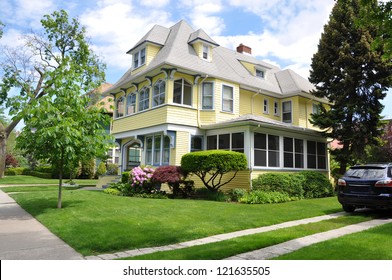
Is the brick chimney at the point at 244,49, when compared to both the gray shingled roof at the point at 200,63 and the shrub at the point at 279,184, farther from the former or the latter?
the shrub at the point at 279,184

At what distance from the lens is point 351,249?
5.60 meters

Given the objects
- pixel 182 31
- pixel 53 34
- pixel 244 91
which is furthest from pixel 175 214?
pixel 53 34

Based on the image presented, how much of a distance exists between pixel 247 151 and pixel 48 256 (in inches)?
461

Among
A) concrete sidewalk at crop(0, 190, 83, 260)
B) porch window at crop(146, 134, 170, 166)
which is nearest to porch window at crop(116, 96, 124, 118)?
porch window at crop(146, 134, 170, 166)

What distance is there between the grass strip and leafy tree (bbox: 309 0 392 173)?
12.0 m

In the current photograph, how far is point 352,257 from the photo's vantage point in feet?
16.7

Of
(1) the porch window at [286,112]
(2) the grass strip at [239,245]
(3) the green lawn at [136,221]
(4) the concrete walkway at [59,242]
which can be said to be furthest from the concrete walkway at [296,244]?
(1) the porch window at [286,112]

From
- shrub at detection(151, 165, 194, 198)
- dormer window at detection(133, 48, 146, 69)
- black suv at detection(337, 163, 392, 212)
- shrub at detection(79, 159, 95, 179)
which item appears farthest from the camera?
shrub at detection(79, 159, 95, 179)

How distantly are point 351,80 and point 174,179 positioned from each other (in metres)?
11.8

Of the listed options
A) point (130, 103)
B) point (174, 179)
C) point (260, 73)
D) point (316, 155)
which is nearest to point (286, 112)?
point (260, 73)

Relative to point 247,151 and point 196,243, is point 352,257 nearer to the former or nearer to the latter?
point 196,243

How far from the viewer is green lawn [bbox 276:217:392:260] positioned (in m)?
5.13

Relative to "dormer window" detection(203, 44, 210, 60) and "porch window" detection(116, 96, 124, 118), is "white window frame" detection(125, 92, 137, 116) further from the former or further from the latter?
"dormer window" detection(203, 44, 210, 60)

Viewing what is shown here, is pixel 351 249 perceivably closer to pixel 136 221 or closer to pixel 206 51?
pixel 136 221
